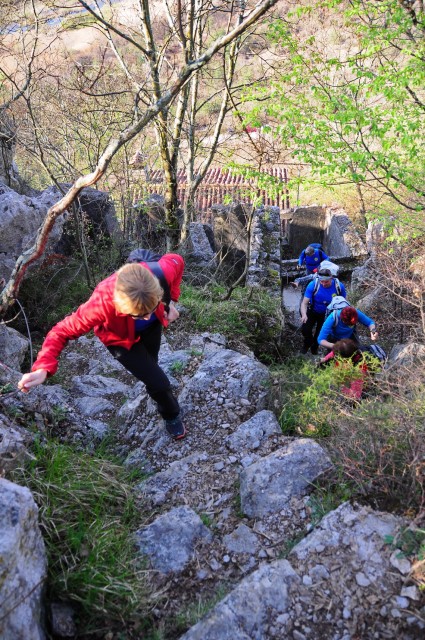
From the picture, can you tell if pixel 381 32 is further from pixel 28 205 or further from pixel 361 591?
pixel 361 591

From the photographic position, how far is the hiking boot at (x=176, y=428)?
141 inches

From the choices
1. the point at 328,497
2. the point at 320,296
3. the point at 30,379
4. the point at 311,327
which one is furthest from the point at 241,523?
the point at 311,327

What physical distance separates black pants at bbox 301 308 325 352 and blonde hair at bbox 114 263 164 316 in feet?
13.4

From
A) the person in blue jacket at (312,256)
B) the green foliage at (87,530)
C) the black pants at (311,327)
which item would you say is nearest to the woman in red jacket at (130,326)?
the green foliage at (87,530)

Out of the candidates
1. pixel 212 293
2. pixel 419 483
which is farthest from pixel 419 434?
pixel 212 293

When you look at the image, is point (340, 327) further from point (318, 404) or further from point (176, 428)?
point (176, 428)

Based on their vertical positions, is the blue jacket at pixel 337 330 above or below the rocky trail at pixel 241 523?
above

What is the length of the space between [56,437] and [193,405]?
118 centimetres

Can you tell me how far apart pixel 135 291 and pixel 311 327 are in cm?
451

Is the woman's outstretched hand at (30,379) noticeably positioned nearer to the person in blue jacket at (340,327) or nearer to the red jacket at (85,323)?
the red jacket at (85,323)

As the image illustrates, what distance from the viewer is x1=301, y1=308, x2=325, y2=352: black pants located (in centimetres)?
628

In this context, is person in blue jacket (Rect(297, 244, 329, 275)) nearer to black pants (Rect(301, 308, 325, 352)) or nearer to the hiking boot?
black pants (Rect(301, 308, 325, 352))

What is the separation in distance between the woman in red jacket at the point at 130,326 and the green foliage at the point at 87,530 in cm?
58

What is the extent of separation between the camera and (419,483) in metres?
2.45
